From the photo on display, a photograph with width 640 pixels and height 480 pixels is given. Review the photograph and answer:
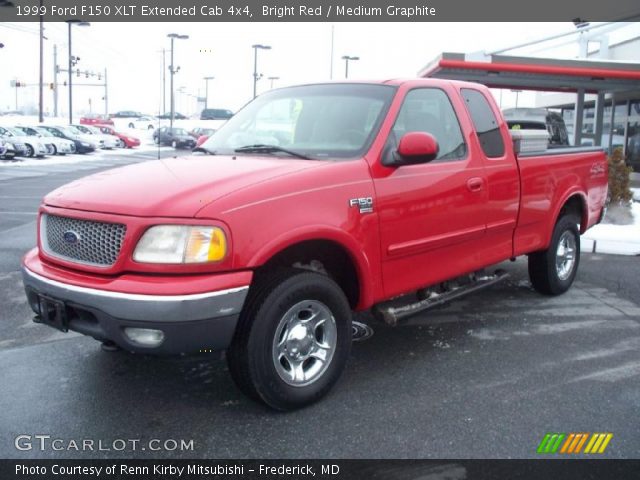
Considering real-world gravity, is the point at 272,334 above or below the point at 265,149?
below

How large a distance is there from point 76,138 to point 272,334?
39261mm

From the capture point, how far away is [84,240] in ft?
11.6

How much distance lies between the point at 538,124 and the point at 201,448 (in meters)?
11.8

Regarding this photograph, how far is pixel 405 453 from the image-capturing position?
Result: 332 centimetres

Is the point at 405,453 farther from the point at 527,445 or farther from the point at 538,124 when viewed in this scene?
the point at 538,124

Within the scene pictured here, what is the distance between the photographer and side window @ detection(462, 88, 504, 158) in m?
5.19

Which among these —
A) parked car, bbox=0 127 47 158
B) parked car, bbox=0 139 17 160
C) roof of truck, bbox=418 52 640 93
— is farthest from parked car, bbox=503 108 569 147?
parked car, bbox=0 127 47 158

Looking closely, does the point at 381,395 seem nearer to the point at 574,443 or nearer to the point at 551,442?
the point at 551,442

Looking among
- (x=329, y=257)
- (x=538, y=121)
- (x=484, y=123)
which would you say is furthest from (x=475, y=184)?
(x=538, y=121)

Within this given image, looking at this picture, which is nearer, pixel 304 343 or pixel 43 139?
pixel 304 343

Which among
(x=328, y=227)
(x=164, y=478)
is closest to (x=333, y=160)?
(x=328, y=227)

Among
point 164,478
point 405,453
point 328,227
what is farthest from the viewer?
point 328,227

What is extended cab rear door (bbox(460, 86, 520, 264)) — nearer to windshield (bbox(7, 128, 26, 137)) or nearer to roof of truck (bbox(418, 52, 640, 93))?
roof of truck (bbox(418, 52, 640, 93))

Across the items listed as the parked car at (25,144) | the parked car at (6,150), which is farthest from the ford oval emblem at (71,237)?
the parked car at (25,144)
